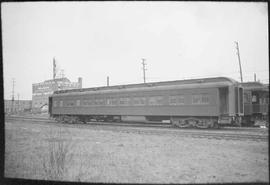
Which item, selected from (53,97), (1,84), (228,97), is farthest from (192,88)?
(53,97)

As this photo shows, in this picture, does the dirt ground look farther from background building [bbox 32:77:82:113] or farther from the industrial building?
background building [bbox 32:77:82:113]

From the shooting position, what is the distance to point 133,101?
15.4 metres

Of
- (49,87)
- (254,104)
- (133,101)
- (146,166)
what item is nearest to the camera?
(146,166)

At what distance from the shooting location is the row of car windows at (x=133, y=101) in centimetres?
1286

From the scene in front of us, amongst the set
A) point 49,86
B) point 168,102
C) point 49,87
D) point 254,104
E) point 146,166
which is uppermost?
point 49,86

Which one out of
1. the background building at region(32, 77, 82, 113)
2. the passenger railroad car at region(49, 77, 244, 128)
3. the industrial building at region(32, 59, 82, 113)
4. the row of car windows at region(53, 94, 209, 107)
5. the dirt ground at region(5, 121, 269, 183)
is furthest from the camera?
the background building at region(32, 77, 82, 113)

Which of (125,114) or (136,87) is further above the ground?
(136,87)

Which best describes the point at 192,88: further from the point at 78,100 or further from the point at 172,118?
the point at 78,100

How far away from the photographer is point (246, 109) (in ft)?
45.6

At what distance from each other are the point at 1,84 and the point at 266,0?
12.0ft

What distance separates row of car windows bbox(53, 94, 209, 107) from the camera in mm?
12859

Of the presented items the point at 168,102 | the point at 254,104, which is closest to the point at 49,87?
the point at 168,102

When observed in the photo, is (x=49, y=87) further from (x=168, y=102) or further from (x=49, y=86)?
(x=168, y=102)

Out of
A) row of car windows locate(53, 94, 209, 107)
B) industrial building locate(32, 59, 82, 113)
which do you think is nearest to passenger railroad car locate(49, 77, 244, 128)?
Result: row of car windows locate(53, 94, 209, 107)
